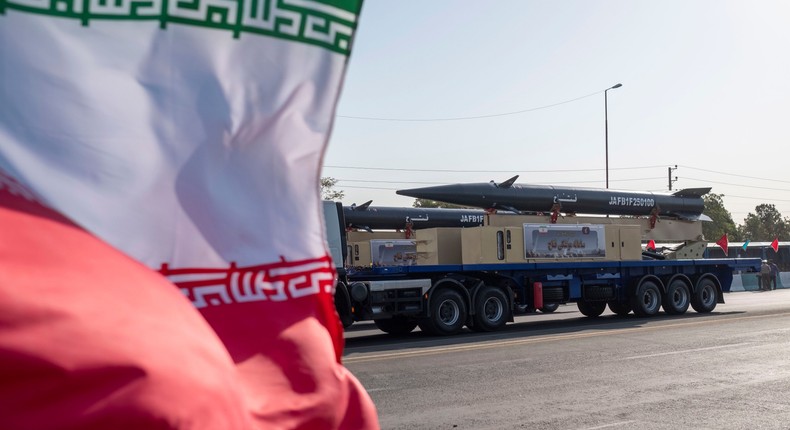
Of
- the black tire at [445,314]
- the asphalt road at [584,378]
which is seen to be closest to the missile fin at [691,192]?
the asphalt road at [584,378]

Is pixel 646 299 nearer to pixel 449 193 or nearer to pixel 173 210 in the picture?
pixel 449 193

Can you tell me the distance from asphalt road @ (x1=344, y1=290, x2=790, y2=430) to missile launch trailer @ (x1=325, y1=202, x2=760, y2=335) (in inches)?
34.5

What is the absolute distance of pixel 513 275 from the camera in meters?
20.0

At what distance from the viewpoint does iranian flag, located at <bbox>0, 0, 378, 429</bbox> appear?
137 centimetres

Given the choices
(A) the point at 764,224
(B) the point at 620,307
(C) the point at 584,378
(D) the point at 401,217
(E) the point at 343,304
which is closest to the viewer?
(C) the point at 584,378

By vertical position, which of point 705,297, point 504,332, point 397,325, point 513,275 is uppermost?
point 513,275

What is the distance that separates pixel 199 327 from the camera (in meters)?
1.61

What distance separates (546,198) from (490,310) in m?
4.86

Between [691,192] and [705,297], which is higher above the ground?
[691,192]

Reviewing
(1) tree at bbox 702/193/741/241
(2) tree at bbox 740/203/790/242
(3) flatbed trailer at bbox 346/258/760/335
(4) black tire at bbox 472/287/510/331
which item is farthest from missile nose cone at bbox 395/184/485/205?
(2) tree at bbox 740/203/790/242

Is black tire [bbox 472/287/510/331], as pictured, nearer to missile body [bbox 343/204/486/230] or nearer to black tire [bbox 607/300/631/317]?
black tire [bbox 607/300/631/317]

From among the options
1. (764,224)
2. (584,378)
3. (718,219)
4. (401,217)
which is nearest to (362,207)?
(401,217)

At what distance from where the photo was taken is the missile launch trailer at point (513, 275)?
17594 mm

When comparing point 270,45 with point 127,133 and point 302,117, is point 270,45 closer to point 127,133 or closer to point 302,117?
point 302,117
